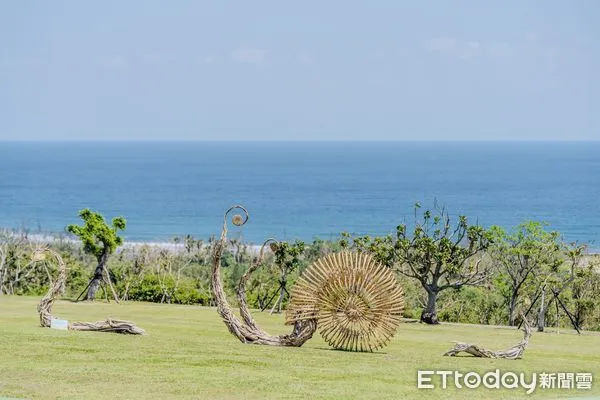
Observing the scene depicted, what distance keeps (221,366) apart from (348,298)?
13.7 ft

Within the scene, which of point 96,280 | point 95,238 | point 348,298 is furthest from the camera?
point 95,238

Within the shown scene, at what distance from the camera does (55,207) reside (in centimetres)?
14675

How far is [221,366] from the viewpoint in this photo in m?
18.2

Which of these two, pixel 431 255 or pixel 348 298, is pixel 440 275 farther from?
pixel 348 298

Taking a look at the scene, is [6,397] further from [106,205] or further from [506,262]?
[106,205]

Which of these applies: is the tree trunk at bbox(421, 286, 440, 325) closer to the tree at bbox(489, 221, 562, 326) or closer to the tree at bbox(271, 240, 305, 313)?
the tree at bbox(489, 221, 562, 326)

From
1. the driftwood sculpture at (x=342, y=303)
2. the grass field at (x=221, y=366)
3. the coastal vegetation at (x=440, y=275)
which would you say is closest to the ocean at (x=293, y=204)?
the coastal vegetation at (x=440, y=275)

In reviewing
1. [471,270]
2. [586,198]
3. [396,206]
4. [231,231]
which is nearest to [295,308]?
[471,270]

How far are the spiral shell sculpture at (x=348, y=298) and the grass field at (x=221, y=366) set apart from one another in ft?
1.96

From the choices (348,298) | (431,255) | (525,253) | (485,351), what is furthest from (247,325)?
(525,253)

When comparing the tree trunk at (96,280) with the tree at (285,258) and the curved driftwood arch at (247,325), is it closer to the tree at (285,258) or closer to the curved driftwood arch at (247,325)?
the tree at (285,258)

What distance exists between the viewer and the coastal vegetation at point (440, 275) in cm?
3516

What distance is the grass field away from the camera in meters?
15.8

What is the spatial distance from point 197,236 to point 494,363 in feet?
301
